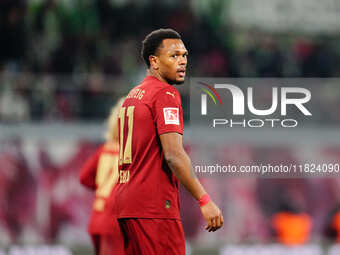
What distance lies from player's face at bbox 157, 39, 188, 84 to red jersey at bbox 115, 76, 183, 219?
0.09 meters

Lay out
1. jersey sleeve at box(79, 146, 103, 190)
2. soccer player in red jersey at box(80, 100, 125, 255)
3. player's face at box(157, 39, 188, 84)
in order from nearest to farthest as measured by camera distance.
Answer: player's face at box(157, 39, 188, 84)
soccer player in red jersey at box(80, 100, 125, 255)
jersey sleeve at box(79, 146, 103, 190)

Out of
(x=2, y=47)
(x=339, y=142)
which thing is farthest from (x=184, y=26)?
(x=339, y=142)

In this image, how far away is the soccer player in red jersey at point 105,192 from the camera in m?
6.61

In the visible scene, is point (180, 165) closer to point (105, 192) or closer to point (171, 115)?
point (171, 115)

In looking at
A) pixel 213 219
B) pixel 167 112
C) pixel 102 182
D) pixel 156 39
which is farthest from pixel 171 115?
pixel 102 182

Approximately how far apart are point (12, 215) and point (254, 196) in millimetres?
3721

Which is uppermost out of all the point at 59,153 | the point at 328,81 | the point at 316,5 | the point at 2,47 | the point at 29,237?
the point at 316,5

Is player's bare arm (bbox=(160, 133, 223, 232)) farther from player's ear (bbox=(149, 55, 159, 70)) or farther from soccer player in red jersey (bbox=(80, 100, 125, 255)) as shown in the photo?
soccer player in red jersey (bbox=(80, 100, 125, 255))

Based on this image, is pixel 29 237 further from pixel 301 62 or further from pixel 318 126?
pixel 301 62

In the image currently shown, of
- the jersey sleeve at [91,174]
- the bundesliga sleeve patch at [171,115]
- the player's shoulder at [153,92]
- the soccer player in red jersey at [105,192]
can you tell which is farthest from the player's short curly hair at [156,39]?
the jersey sleeve at [91,174]

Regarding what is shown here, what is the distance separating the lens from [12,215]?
37.7 ft

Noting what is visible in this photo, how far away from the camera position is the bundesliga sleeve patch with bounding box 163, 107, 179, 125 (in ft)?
14.6

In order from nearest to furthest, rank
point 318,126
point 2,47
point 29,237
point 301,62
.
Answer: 1. point 29,237
2. point 318,126
3. point 2,47
4. point 301,62

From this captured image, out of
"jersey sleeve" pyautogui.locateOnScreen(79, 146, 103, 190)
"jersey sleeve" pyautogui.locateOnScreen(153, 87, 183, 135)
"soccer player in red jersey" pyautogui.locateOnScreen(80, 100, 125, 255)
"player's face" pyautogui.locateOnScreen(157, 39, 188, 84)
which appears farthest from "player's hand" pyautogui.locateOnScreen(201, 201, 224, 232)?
"jersey sleeve" pyautogui.locateOnScreen(79, 146, 103, 190)
